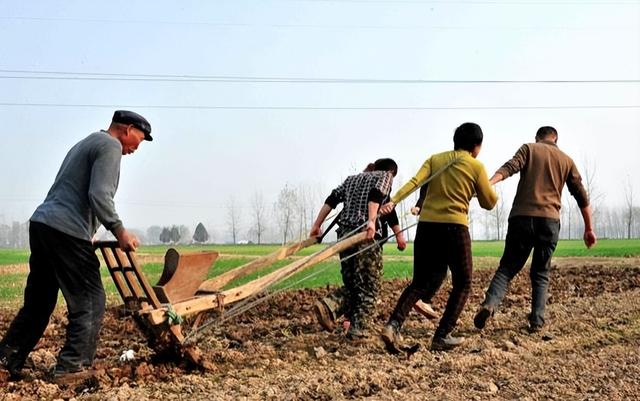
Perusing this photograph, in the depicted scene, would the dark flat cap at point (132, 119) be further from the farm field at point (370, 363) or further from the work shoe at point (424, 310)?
the work shoe at point (424, 310)

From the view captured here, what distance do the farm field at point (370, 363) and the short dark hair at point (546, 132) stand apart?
195cm

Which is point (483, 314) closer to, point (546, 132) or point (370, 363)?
point (370, 363)

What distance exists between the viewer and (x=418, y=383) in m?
4.48

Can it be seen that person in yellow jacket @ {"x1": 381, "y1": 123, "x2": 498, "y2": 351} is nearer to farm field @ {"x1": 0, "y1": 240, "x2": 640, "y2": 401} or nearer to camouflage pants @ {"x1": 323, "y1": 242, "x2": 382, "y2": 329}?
farm field @ {"x1": 0, "y1": 240, "x2": 640, "y2": 401}

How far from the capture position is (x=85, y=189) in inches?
181

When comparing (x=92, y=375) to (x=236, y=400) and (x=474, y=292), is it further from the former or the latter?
(x=474, y=292)

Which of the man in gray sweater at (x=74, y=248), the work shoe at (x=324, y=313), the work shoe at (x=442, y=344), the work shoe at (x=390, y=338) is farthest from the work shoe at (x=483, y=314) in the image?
the man in gray sweater at (x=74, y=248)

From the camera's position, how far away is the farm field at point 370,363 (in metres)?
4.26

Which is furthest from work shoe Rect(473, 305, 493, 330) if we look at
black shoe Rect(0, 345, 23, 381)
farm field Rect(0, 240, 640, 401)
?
black shoe Rect(0, 345, 23, 381)

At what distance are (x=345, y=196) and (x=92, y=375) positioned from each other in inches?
117

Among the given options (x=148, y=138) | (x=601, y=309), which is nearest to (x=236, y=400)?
(x=148, y=138)

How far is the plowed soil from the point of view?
4258 mm

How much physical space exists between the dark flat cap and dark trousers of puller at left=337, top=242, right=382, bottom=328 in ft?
7.50

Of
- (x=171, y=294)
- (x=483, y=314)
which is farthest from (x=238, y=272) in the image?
(x=483, y=314)
